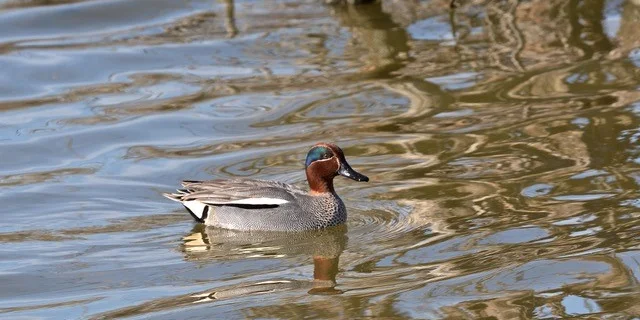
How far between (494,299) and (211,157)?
4740 mm

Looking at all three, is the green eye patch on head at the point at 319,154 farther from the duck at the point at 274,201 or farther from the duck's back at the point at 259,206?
the duck's back at the point at 259,206

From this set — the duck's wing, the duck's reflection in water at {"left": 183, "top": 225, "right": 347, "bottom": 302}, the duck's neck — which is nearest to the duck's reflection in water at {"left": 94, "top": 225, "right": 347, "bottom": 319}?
the duck's reflection in water at {"left": 183, "top": 225, "right": 347, "bottom": 302}

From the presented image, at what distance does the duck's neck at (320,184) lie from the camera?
9.77 meters

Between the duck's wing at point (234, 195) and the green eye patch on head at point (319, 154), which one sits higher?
the green eye patch on head at point (319, 154)

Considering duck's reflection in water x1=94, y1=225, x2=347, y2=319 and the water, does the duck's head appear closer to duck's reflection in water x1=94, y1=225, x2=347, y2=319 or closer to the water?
the water

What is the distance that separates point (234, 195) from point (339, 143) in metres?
A: 2.07

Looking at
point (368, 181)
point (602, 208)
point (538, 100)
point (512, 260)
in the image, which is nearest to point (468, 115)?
point (538, 100)

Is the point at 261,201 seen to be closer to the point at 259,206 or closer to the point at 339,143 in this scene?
the point at 259,206

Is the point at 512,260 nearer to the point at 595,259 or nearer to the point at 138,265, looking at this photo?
the point at 595,259

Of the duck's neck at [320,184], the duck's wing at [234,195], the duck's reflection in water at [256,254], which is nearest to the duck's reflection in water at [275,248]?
the duck's reflection in water at [256,254]

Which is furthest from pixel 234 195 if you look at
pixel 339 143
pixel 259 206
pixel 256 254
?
pixel 339 143

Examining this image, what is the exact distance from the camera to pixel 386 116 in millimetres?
12164

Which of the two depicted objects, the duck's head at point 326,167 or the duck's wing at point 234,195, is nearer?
the duck's wing at point 234,195

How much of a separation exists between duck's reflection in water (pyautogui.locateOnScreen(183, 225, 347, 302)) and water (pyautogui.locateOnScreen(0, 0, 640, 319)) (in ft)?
0.08
